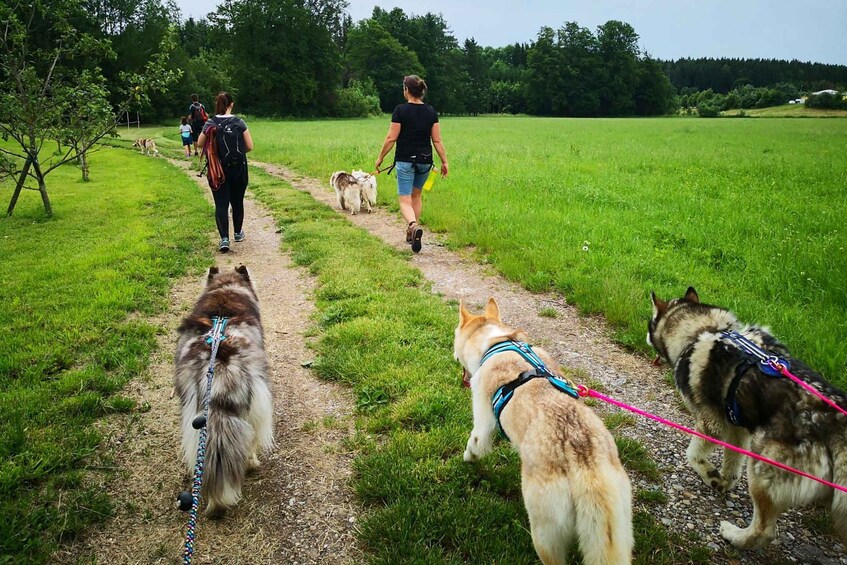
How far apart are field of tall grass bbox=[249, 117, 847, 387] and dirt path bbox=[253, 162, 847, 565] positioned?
356mm

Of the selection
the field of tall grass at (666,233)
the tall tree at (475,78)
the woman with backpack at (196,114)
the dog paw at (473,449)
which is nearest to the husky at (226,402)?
the dog paw at (473,449)

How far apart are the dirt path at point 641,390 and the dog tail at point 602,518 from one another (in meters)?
1.10

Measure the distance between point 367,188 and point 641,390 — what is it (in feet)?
28.8

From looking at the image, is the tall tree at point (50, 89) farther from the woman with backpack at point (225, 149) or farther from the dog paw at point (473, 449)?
the dog paw at point (473, 449)

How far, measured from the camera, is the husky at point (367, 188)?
11466mm

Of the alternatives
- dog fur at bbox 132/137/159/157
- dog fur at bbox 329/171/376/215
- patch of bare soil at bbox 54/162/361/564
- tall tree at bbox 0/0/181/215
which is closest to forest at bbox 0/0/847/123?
dog fur at bbox 132/137/159/157

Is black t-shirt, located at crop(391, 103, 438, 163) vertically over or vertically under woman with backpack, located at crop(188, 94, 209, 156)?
under

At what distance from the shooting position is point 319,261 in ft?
24.3

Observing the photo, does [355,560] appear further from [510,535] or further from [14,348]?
[14,348]

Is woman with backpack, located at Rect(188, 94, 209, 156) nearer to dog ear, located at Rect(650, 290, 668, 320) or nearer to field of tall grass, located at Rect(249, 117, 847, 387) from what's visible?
field of tall grass, located at Rect(249, 117, 847, 387)

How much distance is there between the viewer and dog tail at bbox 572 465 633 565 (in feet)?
6.29

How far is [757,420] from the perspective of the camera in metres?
2.61

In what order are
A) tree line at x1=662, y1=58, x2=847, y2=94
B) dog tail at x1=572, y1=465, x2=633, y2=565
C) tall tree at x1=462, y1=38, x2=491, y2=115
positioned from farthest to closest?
1. tree line at x1=662, y1=58, x2=847, y2=94
2. tall tree at x1=462, y1=38, x2=491, y2=115
3. dog tail at x1=572, y1=465, x2=633, y2=565

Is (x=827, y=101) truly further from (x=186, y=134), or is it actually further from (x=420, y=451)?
(x=420, y=451)
